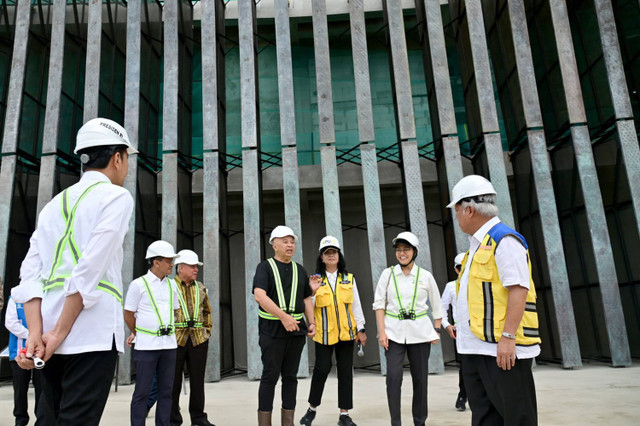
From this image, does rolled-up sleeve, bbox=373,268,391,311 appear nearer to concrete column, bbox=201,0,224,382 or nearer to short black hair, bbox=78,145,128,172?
short black hair, bbox=78,145,128,172

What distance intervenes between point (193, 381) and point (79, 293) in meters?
4.05

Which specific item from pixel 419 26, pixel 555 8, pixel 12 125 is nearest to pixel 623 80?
pixel 555 8

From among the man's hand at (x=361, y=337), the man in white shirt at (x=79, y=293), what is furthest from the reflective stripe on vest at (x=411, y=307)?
the man in white shirt at (x=79, y=293)

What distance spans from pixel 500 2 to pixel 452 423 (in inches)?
458

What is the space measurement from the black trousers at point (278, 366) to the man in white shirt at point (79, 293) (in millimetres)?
2890

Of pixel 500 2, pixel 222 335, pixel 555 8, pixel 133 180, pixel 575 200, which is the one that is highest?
pixel 500 2

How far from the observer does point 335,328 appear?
19.6 ft

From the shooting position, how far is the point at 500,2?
527 inches

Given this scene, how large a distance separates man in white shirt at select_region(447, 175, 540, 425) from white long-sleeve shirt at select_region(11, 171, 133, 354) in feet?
6.77

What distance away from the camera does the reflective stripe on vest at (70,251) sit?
2262 millimetres

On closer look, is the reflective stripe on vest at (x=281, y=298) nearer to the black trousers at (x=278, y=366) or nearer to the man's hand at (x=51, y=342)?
the black trousers at (x=278, y=366)

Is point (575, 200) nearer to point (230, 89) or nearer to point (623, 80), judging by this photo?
point (623, 80)

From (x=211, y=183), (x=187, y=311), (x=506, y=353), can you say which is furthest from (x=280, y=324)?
(x=211, y=183)

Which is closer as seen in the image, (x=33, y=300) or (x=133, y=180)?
(x=33, y=300)
